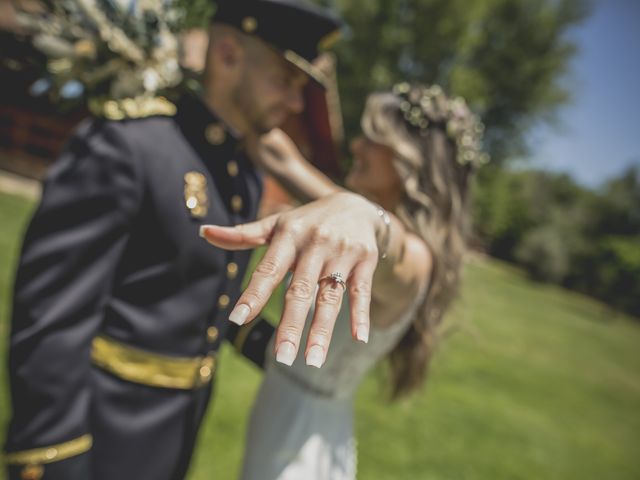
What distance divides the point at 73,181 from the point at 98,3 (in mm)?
931

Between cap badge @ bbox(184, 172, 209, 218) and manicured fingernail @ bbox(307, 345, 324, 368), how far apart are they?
1.03 meters

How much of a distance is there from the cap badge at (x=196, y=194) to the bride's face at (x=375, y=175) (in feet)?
2.98

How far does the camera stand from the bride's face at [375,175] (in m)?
2.20

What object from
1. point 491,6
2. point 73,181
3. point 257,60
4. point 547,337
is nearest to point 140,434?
point 73,181

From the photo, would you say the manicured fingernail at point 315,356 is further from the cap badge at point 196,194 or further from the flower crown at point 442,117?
the flower crown at point 442,117

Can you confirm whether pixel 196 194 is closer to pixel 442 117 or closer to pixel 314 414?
pixel 314 414

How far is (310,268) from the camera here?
2.63ft

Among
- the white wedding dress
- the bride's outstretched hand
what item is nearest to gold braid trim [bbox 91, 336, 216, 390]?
the white wedding dress

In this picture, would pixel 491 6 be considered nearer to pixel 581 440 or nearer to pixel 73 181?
pixel 581 440

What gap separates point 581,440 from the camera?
20.8ft

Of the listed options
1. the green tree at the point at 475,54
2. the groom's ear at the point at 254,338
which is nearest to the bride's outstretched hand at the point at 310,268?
the groom's ear at the point at 254,338

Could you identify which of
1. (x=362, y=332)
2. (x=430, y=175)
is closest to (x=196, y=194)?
(x=362, y=332)

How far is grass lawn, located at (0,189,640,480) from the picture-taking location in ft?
13.4

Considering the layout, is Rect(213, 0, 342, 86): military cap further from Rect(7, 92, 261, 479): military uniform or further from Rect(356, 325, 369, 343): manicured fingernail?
Rect(356, 325, 369, 343): manicured fingernail
